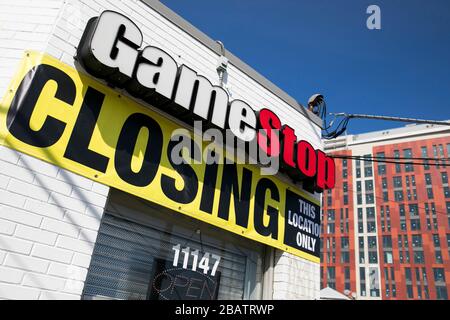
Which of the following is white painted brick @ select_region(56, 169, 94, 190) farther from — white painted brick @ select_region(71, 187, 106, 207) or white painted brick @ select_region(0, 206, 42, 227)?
white painted brick @ select_region(0, 206, 42, 227)

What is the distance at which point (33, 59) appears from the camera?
389cm

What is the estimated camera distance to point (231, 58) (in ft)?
20.6

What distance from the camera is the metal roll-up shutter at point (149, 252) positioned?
4.10m

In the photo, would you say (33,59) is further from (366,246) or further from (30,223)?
(366,246)

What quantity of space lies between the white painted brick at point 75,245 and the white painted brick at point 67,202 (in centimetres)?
33

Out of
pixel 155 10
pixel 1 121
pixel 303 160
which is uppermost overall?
pixel 155 10

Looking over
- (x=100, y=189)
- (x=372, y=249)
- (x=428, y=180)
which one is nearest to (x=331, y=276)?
(x=372, y=249)

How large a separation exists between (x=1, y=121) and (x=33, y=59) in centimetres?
87

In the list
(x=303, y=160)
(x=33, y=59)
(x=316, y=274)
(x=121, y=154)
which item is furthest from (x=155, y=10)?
(x=316, y=274)

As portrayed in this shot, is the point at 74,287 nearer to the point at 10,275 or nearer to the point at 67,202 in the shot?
the point at 10,275

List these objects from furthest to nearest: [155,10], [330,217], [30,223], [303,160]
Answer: [330,217] < [303,160] < [155,10] < [30,223]

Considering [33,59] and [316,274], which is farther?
[316,274]
